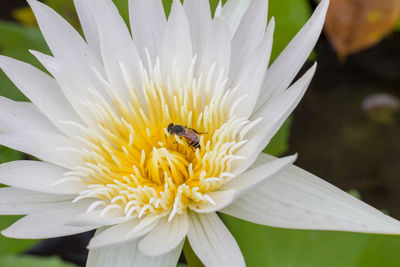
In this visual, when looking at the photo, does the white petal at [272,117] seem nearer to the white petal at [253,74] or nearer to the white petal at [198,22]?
the white petal at [253,74]

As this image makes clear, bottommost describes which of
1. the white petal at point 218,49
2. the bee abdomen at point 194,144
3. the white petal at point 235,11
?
the bee abdomen at point 194,144

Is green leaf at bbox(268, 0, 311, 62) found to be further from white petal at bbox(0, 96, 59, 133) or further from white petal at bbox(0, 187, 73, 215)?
white petal at bbox(0, 187, 73, 215)

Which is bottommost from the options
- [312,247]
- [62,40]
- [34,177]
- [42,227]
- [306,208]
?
[312,247]

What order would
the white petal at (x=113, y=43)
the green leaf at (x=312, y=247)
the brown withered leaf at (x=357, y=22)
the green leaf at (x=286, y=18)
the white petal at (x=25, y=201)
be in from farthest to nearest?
the brown withered leaf at (x=357, y=22)
the green leaf at (x=286, y=18)
the green leaf at (x=312, y=247)
the white petal at (x=113, y=43)
the white petal at (x=25, y=201)

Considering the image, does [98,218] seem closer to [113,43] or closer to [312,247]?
[113,43]

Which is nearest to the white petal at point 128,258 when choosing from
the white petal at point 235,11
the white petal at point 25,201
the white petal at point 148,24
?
the white petal at point 25,201

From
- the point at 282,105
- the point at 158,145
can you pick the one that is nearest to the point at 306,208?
the point at 282,105
